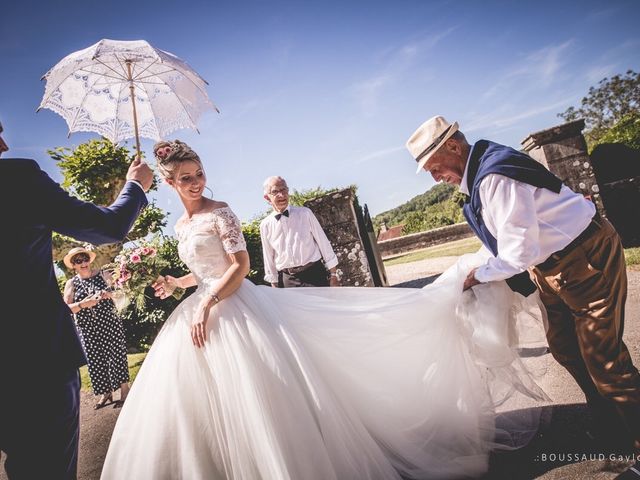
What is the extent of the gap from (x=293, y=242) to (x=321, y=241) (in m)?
0.45

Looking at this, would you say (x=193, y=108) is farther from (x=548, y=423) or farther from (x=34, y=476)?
(x=548, y=423)

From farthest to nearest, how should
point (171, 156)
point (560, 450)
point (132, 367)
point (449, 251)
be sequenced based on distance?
point (449, 251) → point (132, 367) → point (171, 156) → point (560, 450)

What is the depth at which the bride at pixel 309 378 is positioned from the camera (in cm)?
214

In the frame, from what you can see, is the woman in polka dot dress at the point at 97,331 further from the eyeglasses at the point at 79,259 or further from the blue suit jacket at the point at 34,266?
the blue suit jacket at the point at 34,266

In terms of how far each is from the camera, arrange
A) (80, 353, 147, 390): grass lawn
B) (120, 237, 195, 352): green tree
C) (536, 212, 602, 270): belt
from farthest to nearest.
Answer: (120, 237, 195, 352): green tree → (80, 353, 147, 390): grass lawn → (536, 212, 602, 270): belt

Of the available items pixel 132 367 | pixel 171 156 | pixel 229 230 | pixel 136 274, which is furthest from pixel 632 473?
pixel 132 367

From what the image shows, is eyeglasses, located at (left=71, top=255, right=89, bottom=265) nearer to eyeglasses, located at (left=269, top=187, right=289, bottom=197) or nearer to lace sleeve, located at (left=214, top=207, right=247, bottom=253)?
eyeglasses, located at (left=269, top=187, right=289, bottom=197)

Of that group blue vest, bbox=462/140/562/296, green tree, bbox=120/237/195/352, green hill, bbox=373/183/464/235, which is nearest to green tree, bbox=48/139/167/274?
green tree, bbox=120/237/195/352

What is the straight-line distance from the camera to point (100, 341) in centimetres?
567

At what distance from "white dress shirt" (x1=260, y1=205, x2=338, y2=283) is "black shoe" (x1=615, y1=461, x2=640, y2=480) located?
12.5 feet

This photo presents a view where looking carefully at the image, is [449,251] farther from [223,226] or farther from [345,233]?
[223,226]

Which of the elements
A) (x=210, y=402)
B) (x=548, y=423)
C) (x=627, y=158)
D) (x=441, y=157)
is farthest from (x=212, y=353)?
(x=627, y=158)

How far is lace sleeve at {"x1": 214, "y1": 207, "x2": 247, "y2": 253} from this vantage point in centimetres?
251

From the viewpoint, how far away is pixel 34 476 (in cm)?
166
